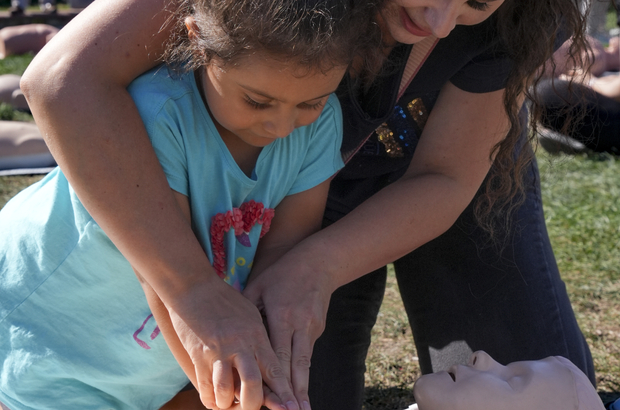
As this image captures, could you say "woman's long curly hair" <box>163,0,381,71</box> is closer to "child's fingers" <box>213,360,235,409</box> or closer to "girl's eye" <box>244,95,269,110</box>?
"girl's eye" <box>244,95,269,110</box>

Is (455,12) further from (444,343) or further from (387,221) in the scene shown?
(444,343)

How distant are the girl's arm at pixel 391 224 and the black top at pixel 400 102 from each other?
6cm

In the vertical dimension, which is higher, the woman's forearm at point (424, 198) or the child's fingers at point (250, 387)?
the woman's forearm at point (424, 198)

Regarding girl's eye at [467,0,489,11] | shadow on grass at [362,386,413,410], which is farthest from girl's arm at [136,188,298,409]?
shadow on grass at [362,386,413,410]

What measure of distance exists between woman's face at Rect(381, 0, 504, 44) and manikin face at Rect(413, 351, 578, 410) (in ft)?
2.41

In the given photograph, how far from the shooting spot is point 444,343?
203 centimetres

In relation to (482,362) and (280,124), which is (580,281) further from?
(280,124)

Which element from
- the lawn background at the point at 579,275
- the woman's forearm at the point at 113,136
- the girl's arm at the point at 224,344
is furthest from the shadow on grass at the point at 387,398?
the woman's forearm at the point at 113,136

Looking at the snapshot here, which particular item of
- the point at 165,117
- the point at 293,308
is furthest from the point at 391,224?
the point at 165,117

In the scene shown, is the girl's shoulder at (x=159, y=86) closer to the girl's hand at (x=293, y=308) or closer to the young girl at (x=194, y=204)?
the young girl at (x=194, y=204)

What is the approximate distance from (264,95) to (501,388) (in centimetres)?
78

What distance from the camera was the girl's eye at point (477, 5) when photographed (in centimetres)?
149

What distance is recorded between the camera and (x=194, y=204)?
1.48 metres

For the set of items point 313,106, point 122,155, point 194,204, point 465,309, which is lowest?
point 465,309
